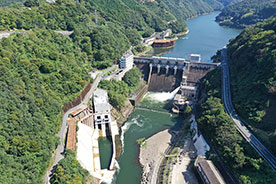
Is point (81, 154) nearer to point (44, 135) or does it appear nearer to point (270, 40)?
point (44, 135)

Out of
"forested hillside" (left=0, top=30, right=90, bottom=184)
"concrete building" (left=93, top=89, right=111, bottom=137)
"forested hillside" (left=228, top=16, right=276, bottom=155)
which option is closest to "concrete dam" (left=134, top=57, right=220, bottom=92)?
"forested hillside" (left=228, top=16, right=276, bottom=155)

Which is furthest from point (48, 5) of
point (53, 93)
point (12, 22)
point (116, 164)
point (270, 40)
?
point (270, 40)

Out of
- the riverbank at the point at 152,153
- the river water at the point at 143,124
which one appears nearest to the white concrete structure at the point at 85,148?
the river water at the point at 143,124

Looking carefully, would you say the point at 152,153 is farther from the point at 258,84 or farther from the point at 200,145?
the point at 258,84

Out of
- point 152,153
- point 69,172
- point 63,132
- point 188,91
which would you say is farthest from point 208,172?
point 188,91

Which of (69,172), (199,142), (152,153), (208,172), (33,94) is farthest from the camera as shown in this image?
(152,153)

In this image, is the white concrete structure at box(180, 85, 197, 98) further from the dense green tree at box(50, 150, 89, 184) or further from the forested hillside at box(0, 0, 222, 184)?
the dense green tree at box(50, 150, 89, 184)

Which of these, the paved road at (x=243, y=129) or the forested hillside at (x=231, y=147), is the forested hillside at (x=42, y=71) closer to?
the forested hillside at (x=231, y=147)

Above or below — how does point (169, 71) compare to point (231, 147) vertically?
above
